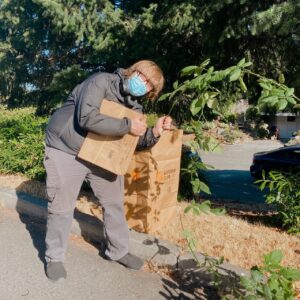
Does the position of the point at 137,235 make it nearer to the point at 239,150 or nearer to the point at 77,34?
the point at 77,34

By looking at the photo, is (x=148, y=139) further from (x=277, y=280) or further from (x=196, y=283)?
(x=277, y=280)

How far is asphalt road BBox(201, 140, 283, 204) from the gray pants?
94 cm

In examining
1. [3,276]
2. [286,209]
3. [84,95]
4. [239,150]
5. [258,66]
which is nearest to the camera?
[84,95]

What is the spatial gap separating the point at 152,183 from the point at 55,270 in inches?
47.7

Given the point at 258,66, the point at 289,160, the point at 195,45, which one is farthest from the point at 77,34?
the point at 289,160

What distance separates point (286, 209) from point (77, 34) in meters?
6.10

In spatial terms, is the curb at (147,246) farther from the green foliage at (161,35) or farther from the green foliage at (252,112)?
the green foliage at (252,112)

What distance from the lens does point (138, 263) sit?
3449 millimetres

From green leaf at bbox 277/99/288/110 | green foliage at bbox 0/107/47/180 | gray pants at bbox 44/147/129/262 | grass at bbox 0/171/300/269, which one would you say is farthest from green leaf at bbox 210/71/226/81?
green foliage at bbox 0/107/47/180

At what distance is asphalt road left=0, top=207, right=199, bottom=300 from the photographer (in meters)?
3.02

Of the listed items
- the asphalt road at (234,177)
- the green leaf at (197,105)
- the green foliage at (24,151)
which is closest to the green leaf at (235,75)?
the green leaf at (197,105)

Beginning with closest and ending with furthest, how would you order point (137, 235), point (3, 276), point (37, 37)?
point (3, 276), point (137, 235), point (37, 37)

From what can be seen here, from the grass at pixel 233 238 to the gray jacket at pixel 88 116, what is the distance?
4.16 feet

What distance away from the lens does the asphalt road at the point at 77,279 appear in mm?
3018
